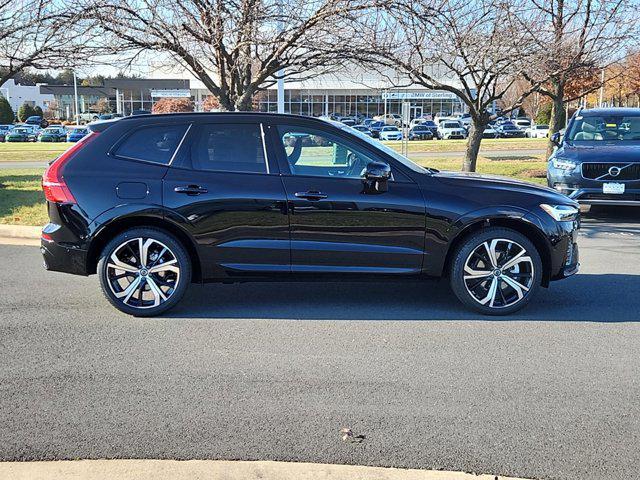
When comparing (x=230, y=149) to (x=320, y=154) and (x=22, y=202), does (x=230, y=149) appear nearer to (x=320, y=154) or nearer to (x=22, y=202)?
(x=320, y=154)

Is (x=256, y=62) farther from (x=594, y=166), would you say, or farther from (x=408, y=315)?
(x=408, y=315)

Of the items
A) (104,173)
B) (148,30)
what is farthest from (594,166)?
(104,173)

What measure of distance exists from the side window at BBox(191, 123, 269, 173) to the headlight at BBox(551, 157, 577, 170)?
22.7ft

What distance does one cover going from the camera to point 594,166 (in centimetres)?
1102

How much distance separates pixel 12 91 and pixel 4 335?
107 m

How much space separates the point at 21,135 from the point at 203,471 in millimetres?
59358

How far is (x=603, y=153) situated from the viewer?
1111cm

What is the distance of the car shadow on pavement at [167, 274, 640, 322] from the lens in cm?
600

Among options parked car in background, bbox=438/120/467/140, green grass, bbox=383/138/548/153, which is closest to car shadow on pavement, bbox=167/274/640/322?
green grass, bbox=383/138/548/153

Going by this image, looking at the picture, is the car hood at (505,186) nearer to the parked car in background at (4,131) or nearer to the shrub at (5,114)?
the parked car in background at (4,131)

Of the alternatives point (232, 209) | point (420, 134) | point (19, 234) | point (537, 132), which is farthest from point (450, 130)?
point (232, 209)

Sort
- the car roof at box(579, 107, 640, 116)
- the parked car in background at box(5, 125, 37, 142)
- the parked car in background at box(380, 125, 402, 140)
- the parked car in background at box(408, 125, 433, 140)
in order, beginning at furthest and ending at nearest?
1. the parked car in background at box(408, 125, 433, 140)
2. the parked car in background at box(5, 125, 37, 142)
3. the parked car in background at box(380, 125, 402, 140)
4. the car roof at box(579, 107, 640, 116)

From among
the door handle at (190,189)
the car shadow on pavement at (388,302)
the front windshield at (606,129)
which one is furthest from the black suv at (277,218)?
the front windshield at (606,129)

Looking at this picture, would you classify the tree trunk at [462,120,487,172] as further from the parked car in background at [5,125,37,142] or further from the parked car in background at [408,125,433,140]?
the parked car in background at [5,125,37,142]
